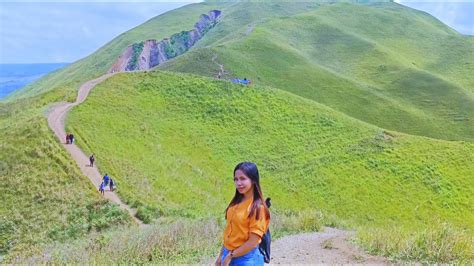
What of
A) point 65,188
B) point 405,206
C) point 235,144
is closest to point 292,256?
point 65,188

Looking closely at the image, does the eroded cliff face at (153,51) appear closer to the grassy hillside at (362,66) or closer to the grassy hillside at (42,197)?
the grassy hillside at (362,66)

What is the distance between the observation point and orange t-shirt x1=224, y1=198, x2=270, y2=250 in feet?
22.7

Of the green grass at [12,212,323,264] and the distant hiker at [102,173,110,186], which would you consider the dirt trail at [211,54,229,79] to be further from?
the green grass at [12,212,323,264]

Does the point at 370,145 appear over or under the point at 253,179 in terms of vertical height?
under

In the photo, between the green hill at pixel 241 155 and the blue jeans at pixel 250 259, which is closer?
the blue jeans at pixel 250 259

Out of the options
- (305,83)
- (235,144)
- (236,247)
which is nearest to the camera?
(236,247)

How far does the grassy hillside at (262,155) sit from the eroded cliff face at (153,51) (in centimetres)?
7764

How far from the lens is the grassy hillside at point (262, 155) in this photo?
33.6 metres

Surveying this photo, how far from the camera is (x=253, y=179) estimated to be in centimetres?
713

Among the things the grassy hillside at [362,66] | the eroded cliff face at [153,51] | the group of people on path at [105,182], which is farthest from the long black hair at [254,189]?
the eroded cliff face at [153,51]

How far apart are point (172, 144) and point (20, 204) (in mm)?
16642

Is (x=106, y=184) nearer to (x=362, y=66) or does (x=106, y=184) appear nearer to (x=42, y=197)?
(x=42, y=197)

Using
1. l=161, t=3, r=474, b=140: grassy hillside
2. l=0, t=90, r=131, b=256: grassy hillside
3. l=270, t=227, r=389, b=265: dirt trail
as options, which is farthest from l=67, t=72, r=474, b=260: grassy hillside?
l=161, t=3, r=474, b=140: grassy hillside

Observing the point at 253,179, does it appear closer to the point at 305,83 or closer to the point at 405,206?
the point at 405,206
